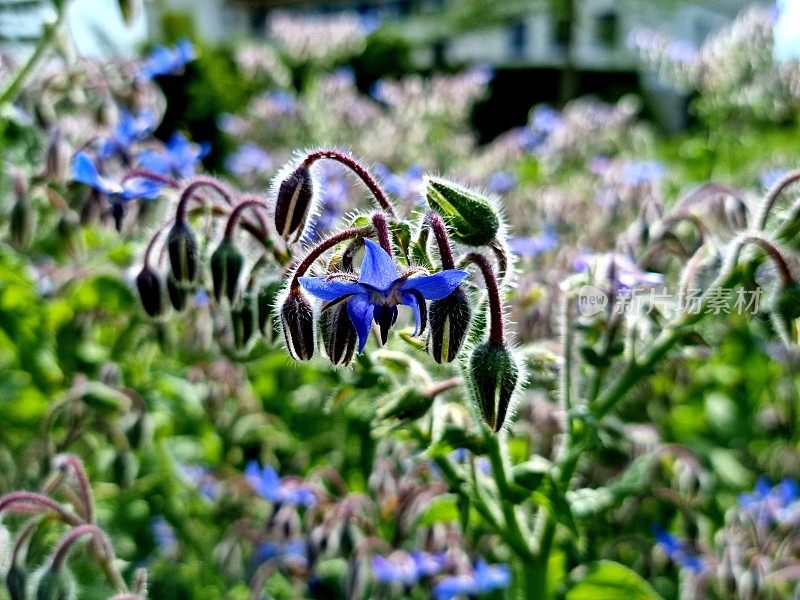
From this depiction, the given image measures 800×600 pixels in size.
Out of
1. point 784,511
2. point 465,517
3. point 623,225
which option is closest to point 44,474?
point 465,517

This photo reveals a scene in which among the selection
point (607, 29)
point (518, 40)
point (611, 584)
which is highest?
point (607, 29)

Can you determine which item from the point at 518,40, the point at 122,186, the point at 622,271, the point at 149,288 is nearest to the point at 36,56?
the point at 122,186

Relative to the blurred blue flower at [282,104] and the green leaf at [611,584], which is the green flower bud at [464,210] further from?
the blurred blue flower at [282,104]

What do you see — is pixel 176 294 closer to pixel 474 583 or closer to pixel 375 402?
pixel 375 402

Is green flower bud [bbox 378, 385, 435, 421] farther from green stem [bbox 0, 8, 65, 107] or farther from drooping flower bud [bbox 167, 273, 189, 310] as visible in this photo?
green stem [bbox 0, 8, 65, 107]

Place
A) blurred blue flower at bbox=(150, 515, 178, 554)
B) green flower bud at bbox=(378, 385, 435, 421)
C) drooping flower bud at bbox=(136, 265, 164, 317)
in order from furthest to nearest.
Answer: blurred blue flower at bbox=(150, 515, 178, 554) < drooping flower bud at bbox=(136, 265, 164, 317) < green flower bud at bbox=(378, 385, 435, 421)

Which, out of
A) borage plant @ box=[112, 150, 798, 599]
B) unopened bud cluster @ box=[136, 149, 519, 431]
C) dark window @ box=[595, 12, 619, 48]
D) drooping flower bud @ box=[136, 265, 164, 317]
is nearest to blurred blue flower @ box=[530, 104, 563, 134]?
borage plant @ box=[112, 150, 798, 599]
